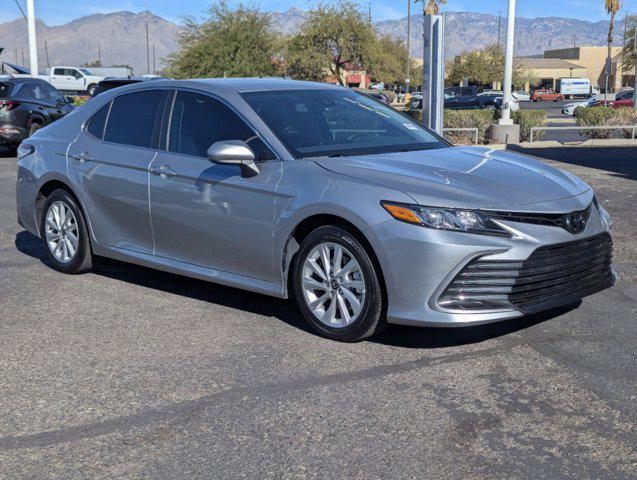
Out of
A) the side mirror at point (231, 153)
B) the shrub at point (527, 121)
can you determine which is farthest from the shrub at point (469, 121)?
the side mirror at point (231, 153)

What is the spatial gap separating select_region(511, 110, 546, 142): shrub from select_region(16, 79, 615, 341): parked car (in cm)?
1772

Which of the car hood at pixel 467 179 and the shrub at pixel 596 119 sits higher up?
the car hood at pixel 467 179

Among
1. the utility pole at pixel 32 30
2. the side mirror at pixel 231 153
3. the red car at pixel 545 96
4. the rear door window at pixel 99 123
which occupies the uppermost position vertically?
the utility pole at pixel 32 30

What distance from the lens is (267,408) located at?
4.28 m

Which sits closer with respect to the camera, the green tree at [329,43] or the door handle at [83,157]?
the door handle at [83,157]

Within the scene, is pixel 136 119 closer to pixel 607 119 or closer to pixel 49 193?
pixel 49 193

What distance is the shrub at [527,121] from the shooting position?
23.6 meters

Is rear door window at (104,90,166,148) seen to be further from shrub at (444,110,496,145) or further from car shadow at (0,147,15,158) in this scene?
shrub at (444,110,496,145)

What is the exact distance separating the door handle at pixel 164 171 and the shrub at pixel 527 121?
18.9m

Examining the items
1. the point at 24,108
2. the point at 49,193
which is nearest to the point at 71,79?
the point at 24,108

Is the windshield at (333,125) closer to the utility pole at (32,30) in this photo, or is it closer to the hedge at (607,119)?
the hedge at (607,119)

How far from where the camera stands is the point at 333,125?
20.0 ft

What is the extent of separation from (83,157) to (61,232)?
2.56 ft

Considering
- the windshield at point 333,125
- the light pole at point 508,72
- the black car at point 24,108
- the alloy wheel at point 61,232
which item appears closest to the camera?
the windshield at point 333,125
